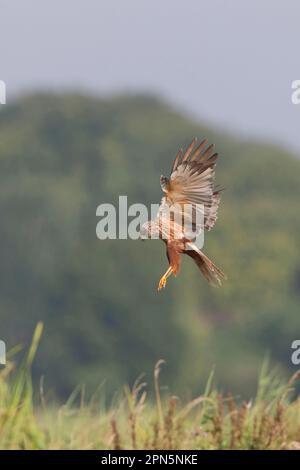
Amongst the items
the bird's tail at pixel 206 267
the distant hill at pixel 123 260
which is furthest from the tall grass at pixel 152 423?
the distant hill at pixel 123 260

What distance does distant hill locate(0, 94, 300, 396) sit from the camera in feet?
271

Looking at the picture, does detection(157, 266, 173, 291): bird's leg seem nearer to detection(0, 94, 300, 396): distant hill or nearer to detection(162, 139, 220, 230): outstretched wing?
detection(162, 139, 220, 230): outstretched wing

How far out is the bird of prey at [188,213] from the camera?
133 inches

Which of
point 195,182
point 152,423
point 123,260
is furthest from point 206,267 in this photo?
point 123,260

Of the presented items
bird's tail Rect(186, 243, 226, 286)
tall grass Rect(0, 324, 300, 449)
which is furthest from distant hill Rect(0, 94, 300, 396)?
bird's tail Rect(186, 243, 226, 286)

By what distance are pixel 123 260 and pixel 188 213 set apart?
85.8 m

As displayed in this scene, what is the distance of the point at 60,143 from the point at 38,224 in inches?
744

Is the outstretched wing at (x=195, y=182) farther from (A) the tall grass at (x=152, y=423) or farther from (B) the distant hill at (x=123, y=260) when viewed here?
(B) the distant hill at (x=123, y=260)

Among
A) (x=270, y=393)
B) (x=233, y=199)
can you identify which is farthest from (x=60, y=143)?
(x=270, y=393)

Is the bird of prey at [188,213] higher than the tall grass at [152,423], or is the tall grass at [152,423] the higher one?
the bird of prey at [188,213]

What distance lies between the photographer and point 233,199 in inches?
4134

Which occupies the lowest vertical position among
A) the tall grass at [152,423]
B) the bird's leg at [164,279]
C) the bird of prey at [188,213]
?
the tall grass at [152,423]

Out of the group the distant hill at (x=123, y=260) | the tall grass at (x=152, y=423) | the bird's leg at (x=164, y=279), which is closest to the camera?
the bird's leg at (x=164, y=279)

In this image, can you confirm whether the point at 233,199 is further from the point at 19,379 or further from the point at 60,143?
the point at 19,379
